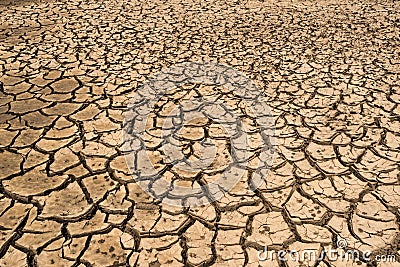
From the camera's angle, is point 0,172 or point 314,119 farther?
point 314,119

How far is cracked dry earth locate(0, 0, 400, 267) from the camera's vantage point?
6.78 feet

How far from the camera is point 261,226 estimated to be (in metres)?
2.14

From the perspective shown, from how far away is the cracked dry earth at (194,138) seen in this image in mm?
2066

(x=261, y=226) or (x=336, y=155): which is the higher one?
(x=336, y=155)

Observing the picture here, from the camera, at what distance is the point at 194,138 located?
2.84 meters

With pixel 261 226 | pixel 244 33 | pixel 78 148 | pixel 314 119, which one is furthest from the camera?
pixel 244 33

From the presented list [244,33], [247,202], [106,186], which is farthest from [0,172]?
→ [244,33]

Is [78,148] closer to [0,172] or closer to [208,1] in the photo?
[0,172]

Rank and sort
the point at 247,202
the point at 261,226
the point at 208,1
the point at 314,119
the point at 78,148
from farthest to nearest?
the point at 208,1 → the point at 314,119 → the point at 78,148 → the point at 247,202 → the point at 261,226

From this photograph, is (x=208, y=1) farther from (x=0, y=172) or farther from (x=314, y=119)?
(x=0, y=172)

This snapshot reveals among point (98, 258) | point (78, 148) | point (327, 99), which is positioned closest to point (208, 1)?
point (327, 99)

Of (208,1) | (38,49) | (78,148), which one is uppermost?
(208,1)

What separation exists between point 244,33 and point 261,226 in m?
2.96

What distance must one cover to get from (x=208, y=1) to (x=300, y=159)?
3.73 meters
